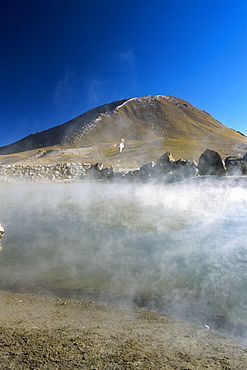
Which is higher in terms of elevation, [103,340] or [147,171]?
[147,171]

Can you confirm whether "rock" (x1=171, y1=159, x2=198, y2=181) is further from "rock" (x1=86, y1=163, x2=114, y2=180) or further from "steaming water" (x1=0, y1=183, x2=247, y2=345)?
"steaming water" (x1=0, y1=183, x2=247, y2=345)

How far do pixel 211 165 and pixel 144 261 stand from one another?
16717mm

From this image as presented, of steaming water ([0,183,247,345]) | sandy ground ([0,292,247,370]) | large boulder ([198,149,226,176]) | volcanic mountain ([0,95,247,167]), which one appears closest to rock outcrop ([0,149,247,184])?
large boulder ([198,149,226,176])

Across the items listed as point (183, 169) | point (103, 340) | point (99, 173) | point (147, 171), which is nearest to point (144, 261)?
point (103, 340)

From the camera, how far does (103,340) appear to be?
2.29m

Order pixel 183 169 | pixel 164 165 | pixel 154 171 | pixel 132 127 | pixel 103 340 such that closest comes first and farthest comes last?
pixel 103 340, pixel 183 169, pixel 164 165, pixel 154 171, pixel 132 127

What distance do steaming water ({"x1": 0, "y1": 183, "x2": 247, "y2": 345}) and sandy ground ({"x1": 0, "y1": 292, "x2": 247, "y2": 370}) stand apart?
1.07 ft

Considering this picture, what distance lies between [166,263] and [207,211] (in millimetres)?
4906

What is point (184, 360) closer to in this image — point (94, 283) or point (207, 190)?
point (94, 283)

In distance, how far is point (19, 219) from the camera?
852cm

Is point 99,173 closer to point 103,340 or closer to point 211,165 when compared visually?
point 211,165

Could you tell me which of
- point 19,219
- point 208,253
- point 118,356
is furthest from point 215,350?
point 19,219

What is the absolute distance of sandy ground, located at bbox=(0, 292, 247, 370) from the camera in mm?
1897

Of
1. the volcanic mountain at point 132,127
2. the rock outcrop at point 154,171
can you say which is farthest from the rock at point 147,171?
the volcanic mountain at point 132,127
